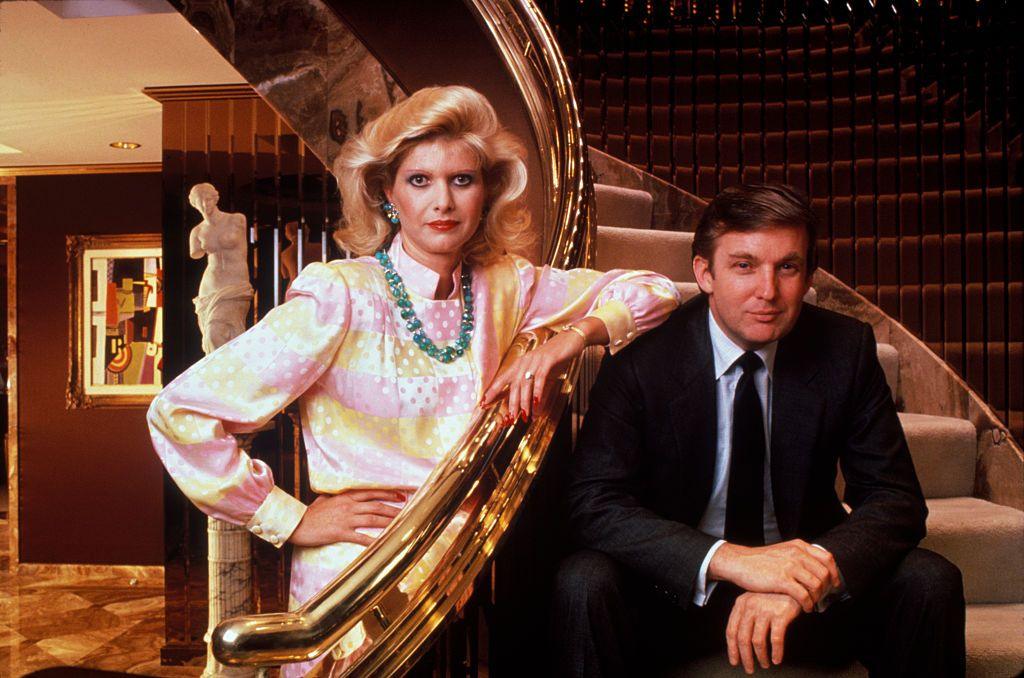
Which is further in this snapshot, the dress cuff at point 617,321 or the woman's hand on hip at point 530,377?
the dress cuff at point 617,321

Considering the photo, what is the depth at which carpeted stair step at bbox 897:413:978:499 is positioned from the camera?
212cm

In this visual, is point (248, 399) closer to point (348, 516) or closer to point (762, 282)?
point (348, 516)

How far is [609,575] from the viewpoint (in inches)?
51.8

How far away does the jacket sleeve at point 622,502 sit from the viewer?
52.9 inches

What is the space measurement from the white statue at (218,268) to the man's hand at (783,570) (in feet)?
6.49

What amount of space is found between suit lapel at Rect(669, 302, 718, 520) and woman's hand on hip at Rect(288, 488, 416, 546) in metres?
0.51

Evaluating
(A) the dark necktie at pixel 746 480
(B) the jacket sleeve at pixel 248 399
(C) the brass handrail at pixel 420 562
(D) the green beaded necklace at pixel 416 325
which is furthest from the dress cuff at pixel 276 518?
(A) the dark necktie at pixel 746 480

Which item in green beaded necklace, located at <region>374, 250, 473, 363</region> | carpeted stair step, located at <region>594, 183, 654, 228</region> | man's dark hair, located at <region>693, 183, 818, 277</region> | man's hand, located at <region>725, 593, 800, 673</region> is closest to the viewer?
man's hand, located at <region>725, 593, 800, 673</region>

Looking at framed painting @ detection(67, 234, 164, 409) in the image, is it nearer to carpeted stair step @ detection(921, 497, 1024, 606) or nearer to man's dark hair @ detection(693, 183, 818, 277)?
man's dark hair @ detection(693, 183, 818, 277)

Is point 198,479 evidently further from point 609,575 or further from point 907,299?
point 907,299

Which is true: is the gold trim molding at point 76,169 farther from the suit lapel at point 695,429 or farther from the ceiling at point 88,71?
the suit lapel at point 695,429

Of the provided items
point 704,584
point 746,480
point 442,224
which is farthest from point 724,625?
point 442,224

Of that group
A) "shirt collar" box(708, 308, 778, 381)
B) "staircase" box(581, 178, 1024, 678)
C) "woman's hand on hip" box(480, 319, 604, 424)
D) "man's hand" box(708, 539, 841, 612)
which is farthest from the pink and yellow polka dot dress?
"staircase" box(581, 178, 1024, 678)

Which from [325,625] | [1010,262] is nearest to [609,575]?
[325,625]
